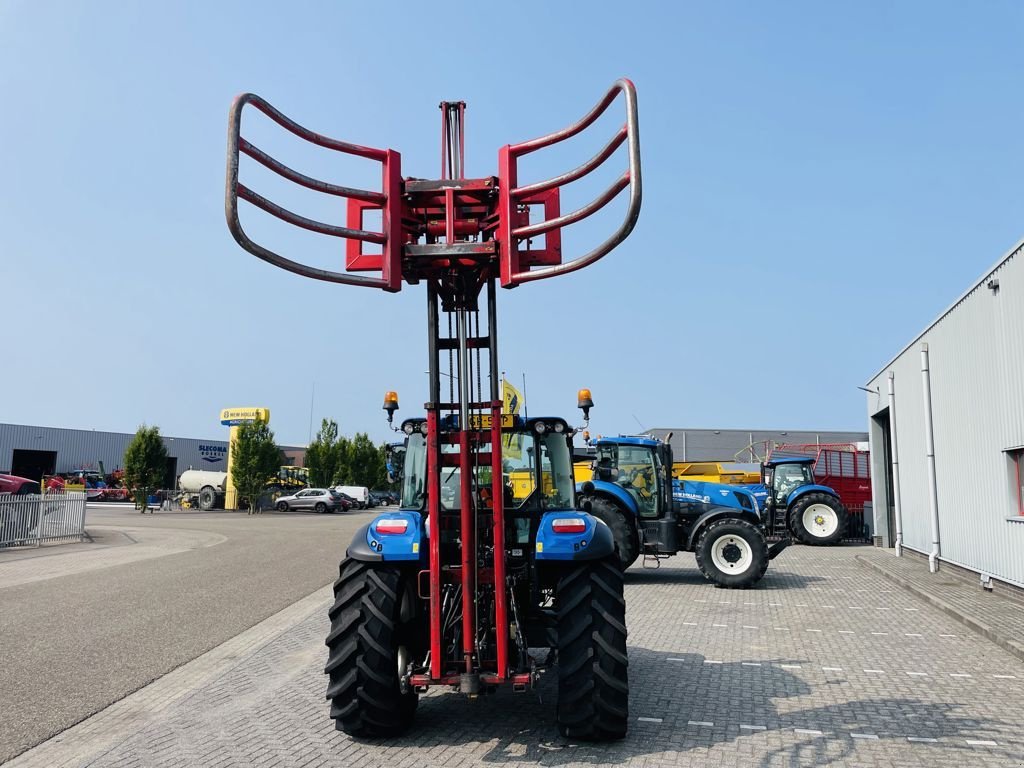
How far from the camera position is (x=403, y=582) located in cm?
535

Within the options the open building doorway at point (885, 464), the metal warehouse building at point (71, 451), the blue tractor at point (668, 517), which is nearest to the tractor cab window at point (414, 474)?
the blue tractor at point (668, 517)

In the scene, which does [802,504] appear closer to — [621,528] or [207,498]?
[621,528]

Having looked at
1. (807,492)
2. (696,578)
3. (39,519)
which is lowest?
(696,578)

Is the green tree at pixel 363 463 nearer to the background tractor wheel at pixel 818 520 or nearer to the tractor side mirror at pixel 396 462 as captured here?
the background tractor wheel at pixel 818 520

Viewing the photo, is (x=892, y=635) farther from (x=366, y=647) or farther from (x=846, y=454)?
(x=846, y=454)

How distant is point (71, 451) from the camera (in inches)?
2788

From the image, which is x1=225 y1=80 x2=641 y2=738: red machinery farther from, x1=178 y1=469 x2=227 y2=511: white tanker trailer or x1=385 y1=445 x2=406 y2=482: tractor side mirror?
x1=178 y1=469 x2=227 y2=511: white tanker trailer

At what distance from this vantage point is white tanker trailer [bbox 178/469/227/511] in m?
48.6

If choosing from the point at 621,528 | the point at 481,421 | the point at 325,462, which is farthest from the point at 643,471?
the point at 325,462

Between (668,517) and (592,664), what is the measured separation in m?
8.88

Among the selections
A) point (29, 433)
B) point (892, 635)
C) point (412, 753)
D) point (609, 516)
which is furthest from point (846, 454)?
point (29, 433)

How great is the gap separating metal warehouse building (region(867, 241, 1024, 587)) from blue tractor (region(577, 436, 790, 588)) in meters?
2.94

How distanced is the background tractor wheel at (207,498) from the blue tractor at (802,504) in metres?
35.8

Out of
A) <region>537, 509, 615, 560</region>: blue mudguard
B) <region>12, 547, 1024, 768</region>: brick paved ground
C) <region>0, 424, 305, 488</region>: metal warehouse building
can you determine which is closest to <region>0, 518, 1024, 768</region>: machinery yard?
<region>12, 547, 1024, 768</region>: brick paved ground
